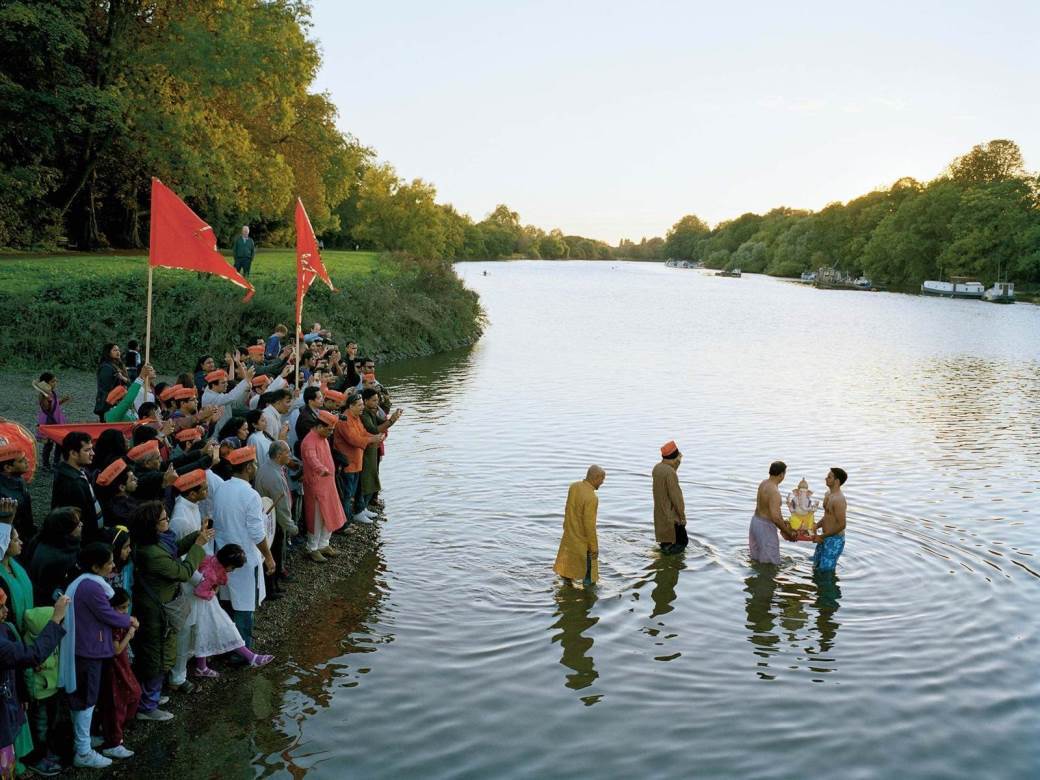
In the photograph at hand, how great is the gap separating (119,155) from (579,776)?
37.4 metres

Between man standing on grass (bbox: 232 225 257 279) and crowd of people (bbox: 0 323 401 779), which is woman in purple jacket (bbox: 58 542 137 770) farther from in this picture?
man standing on grass (bbox: 232 225 257 279)

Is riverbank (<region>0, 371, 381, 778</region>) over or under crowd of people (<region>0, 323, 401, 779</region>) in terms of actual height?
under

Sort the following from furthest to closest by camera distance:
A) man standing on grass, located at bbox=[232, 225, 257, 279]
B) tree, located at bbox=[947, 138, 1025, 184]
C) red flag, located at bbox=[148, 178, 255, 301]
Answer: tree, located at bbox=[947, 138, 1025, 184] < man standing on grass, located at bbox=[232, 225, 257, 279] < red flag, located at bbox=[148, 178, 255, 301]

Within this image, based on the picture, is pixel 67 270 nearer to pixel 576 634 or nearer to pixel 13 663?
pixel 576 634

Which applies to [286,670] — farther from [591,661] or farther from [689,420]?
[689,420]

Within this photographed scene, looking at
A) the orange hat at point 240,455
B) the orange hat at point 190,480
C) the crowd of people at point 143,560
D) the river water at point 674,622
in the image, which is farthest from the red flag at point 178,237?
the orange hat at point 190,480

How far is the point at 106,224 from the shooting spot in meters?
49.8

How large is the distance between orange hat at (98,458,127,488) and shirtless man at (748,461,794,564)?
796 centimetres

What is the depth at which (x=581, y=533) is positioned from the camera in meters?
11.8

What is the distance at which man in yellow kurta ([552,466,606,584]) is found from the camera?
11547 millimetres

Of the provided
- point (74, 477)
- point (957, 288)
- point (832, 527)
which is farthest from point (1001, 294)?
point (74, 477)

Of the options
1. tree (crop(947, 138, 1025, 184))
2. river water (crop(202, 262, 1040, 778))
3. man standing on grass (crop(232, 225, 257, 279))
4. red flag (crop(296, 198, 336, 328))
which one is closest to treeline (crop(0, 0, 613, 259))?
man standing on grass (crop(232, 225, 257, 279))

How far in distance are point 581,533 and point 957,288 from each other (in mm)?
106647

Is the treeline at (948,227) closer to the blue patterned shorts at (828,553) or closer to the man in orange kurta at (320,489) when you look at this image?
the blue patterned shorts at (828,553)
